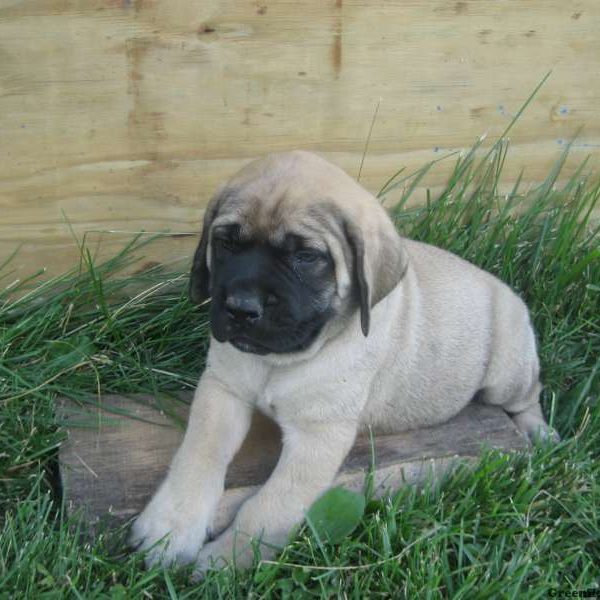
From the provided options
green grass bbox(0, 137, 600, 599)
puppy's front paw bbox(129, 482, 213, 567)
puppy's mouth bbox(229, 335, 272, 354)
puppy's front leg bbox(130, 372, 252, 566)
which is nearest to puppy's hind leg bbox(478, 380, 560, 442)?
green grass bbox(0, 137, 600, 599)

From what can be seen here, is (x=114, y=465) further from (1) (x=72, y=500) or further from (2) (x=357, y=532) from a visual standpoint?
(2) (x=357, y=532)

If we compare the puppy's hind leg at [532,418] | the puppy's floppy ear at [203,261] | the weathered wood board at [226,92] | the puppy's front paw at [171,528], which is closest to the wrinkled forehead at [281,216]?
the puppy's floppy ear at [203,261]

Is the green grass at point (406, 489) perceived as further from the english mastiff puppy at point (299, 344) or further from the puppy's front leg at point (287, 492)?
the english mastiff puppy at point (299, 344)

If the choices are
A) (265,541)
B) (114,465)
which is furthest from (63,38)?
(265,541)

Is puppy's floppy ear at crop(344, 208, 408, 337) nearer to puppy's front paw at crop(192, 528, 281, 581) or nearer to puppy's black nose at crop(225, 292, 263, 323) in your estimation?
puppy's black nose at crop(225, 292, 263, 323)

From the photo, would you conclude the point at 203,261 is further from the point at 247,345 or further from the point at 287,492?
the point at 287,492

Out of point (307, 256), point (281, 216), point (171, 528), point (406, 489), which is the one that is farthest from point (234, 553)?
point (281, 216)
